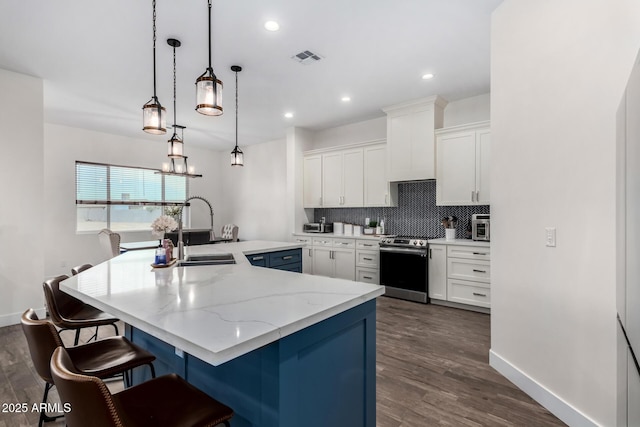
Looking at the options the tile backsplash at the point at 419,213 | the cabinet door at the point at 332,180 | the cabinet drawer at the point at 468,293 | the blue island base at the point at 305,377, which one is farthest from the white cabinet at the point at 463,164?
the blue island base at the point at 305,377

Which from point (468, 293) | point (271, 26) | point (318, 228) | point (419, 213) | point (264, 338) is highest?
point (271, 26)

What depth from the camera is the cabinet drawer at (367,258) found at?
196 inches

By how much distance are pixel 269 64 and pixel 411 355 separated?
320 cm

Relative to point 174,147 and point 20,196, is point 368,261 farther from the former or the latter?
point 20,196

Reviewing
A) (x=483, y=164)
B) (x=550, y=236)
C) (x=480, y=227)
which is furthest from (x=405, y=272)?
(x=550, y=236)

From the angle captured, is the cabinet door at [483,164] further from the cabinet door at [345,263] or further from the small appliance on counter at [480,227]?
the cabinet door at [345,263]

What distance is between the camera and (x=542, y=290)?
7.00 feet

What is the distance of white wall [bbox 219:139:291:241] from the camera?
23.3ft

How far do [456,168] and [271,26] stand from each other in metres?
2.87

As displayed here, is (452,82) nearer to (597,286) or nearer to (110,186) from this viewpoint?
(597,286)

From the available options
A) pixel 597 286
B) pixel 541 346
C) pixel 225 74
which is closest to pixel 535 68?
pixel 597 286

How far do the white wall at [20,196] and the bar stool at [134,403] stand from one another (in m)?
3.59

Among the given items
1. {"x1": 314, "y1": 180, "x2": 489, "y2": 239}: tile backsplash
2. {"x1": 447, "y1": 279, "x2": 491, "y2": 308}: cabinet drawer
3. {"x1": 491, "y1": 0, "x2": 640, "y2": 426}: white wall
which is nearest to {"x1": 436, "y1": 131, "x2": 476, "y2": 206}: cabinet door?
{"x1": 314, "y1": 180, "x2": 489, "y2": 239}: tile backsplash

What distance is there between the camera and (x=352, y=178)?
551 cm
